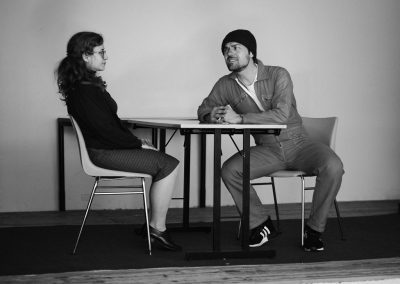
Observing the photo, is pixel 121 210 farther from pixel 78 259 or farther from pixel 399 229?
pixel 399 229

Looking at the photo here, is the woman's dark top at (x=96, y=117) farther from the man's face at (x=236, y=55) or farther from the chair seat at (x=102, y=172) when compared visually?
the man's face at (x=236, y=55)

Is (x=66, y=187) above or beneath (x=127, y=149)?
beneath

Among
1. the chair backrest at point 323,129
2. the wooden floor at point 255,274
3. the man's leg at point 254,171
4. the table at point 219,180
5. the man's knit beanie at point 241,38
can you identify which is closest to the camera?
the wooden floor at point 255,274

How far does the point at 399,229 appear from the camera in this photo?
459cm

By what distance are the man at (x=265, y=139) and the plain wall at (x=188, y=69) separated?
1.33 meters

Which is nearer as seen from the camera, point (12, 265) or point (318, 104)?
point (12, 265)

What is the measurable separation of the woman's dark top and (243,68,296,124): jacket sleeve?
0.73 m

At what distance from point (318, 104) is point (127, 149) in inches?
105

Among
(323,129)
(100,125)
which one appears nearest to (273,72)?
(323,129)

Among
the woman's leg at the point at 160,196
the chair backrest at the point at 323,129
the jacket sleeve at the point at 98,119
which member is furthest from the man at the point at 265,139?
the jacket sleeve at the point at 98,119

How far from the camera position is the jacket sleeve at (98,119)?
353cm

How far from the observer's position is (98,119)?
11.6ft

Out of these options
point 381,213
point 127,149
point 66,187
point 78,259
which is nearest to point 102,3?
point 66,187

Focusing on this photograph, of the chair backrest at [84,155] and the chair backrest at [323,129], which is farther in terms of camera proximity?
the chair backrest at [323,129]
